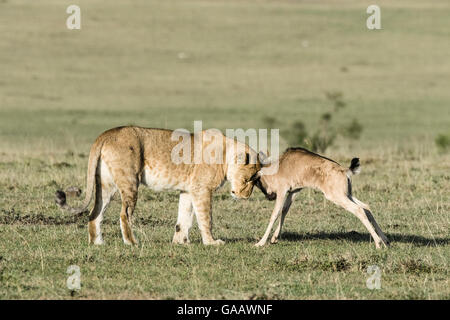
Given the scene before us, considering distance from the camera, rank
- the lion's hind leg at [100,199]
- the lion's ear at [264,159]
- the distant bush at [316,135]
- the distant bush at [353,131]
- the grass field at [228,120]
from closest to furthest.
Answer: the grass field at [228,120] → the lion's hind leg at [100,199] → the lion's ear at [264,159] → the distant bush at [316,135] → the distant bush at [353,131]

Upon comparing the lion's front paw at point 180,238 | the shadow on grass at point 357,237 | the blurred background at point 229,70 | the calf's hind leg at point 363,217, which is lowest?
the shadow on grass at point 357,237

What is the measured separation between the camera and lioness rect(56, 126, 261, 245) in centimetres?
1111

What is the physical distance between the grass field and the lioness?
1.30ft

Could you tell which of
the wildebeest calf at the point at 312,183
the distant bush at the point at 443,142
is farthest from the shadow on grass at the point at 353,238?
the distant bush at the point at 443,142

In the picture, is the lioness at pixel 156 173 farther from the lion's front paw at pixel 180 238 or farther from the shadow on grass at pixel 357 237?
the shadow on grass at pixel 357 237

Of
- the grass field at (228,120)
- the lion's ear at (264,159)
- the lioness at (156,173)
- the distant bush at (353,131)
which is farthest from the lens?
the distant bush at (353,131)

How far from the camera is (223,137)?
1199 cm

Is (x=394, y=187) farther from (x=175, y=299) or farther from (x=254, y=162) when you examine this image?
(x=175, y=299)

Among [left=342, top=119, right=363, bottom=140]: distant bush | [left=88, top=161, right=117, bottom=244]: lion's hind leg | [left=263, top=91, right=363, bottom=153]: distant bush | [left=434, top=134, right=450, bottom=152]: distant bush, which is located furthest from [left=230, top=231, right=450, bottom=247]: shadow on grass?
[left=342, top=119, right=363, bottom=140]: distant bush

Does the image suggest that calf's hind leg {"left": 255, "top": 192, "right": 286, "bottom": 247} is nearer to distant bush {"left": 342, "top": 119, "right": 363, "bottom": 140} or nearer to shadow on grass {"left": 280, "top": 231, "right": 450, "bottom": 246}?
shadow on grass {"left": 280, "top": 231, "right": 450, "bottom": 246}

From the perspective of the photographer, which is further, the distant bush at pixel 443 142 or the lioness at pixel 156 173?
the distant bush at pixel 443 142

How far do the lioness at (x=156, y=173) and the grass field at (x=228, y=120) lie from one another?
15.6 inches

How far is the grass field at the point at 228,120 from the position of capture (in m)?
9.59
